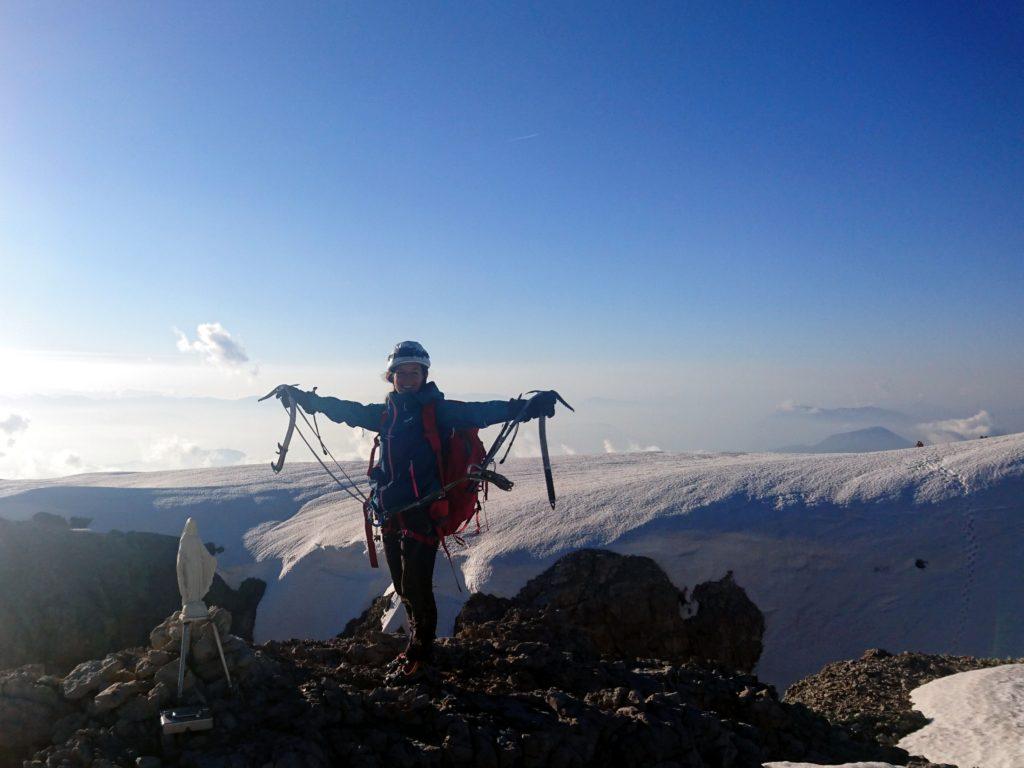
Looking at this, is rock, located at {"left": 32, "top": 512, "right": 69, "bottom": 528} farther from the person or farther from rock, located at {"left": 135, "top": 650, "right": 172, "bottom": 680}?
rock, located at {"left": 135, "top": 650, "right": 172, "bottom": 680}

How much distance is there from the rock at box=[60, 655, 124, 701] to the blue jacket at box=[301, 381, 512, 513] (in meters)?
2.22

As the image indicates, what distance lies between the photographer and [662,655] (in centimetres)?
1024

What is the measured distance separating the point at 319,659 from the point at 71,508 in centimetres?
1433

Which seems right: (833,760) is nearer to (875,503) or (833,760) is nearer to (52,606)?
(875,503)

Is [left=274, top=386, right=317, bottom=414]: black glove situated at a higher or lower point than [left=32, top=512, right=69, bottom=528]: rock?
higher

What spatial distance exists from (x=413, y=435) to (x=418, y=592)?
1.29m

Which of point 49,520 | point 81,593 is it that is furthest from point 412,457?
point 49,520

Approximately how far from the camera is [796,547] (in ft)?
38.0

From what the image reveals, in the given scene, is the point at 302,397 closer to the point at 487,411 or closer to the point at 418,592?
the point at 487,411

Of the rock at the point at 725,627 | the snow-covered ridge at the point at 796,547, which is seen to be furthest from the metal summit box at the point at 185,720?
the rock at the point at 725,627

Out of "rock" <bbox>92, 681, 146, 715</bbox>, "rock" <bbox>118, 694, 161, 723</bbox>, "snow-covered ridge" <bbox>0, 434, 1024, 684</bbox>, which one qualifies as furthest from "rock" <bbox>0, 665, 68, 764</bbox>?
"snow-covered ridge" <bbox>0, 434, 1024, 684</bbox>

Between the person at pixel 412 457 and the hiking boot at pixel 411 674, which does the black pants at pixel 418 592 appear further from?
the hiking boot at pixel 411 674

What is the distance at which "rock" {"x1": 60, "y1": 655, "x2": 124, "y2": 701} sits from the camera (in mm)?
5145

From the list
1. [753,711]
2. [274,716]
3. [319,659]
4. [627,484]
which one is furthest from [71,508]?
[753,711]
